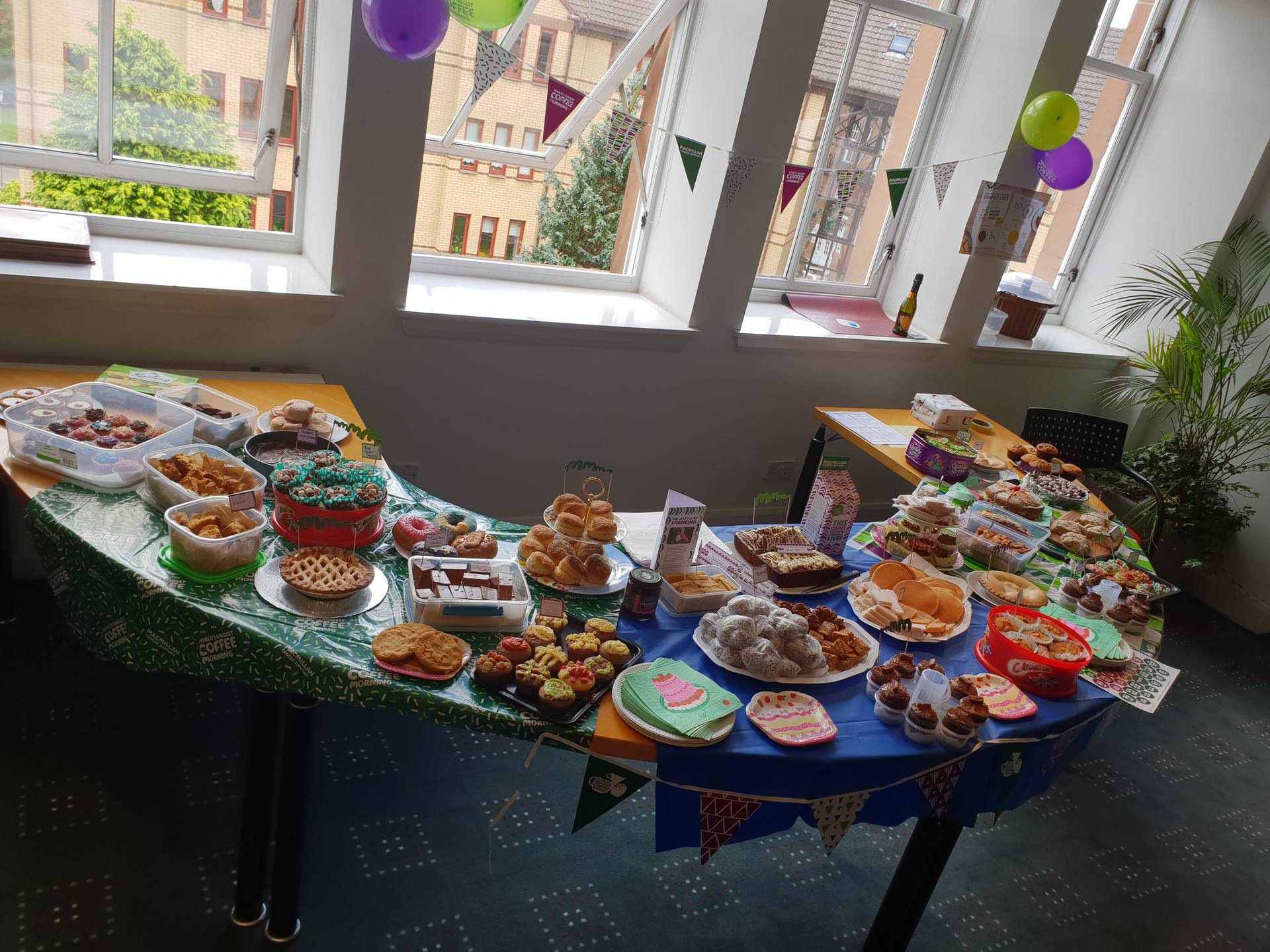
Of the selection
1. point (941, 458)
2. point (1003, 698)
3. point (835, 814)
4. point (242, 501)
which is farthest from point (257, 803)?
point (941, 458)

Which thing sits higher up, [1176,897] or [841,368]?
[841,368]

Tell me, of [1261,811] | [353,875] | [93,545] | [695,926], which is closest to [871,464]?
[1261,811]

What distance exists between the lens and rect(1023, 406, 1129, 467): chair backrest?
12.7 ft

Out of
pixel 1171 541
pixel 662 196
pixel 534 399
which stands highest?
pixel 662 196

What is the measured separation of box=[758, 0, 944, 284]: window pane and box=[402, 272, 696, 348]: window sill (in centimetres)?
79

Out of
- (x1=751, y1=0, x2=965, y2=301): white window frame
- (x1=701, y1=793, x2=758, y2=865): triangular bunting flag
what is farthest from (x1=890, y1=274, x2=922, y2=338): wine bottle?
(x1=701, y1=793, x2=758, y2=865): triangular bunting flag

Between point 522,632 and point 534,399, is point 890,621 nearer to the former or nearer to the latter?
point 522,632

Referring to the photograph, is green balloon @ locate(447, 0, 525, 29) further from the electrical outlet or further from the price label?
the electrical outlet

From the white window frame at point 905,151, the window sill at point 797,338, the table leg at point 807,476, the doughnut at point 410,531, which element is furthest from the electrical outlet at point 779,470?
the doughnut at point 410,531

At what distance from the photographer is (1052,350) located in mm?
4684

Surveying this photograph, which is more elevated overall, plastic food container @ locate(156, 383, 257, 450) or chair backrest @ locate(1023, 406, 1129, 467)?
chair backrest @ locate(1023, 406, 1129, 467)

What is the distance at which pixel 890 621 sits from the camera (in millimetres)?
2133

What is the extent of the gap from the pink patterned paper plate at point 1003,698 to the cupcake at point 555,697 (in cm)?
91

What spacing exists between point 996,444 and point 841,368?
→ 773 mm
